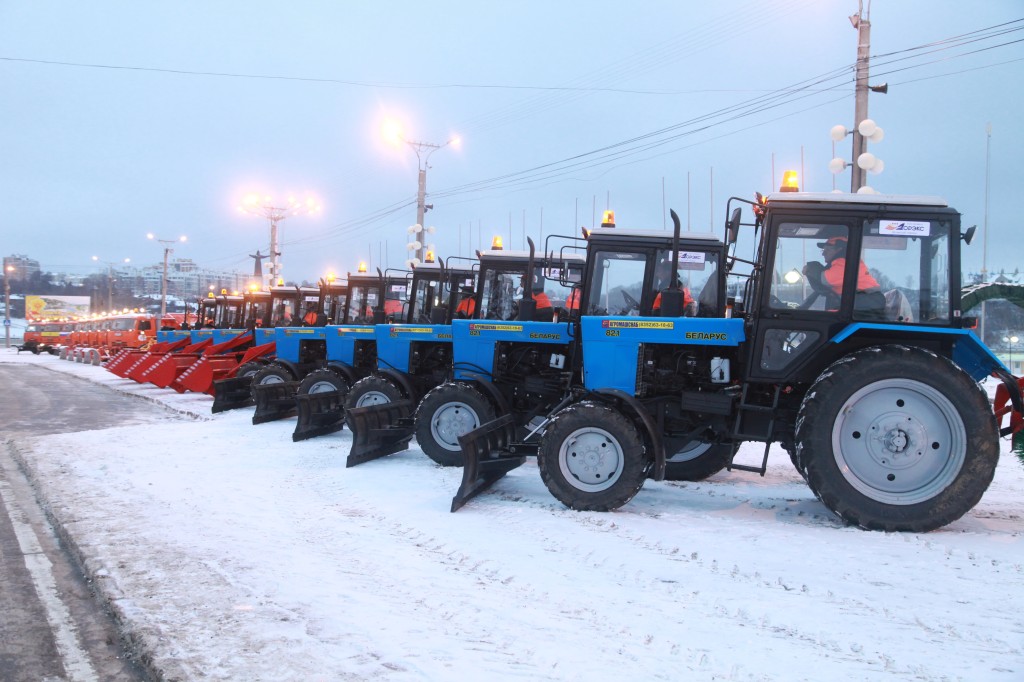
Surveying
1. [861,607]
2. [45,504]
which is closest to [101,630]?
[45,504]

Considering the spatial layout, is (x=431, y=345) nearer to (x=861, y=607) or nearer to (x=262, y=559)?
(x=262, y=559)

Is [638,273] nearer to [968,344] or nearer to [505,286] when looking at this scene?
[505,286]

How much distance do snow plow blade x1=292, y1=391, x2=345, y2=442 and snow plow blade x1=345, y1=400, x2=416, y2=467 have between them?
4.89 feet

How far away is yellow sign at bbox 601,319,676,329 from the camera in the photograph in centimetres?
609

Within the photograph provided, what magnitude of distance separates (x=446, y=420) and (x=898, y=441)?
4.44 metres

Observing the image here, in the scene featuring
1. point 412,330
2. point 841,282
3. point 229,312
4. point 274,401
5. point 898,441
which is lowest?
point 274,401

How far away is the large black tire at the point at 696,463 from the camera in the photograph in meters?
7.24

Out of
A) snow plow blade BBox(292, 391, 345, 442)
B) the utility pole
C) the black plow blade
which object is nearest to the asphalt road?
snow plow blade BBox(292, 391, 345, 442)

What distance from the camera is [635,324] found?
618 cm

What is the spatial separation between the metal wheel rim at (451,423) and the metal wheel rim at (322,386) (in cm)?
364

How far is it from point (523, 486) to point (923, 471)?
322 cm

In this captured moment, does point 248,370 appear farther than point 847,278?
Yes

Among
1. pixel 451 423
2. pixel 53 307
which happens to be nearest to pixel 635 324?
pixel 451 423

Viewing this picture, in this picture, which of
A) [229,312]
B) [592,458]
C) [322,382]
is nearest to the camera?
[592,458]
